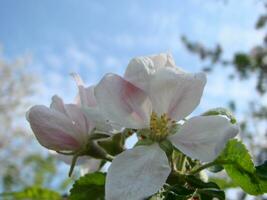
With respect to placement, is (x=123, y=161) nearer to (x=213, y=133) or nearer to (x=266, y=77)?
(x=213, y=133)

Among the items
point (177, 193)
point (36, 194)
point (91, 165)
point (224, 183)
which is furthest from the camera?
point (36, 194)

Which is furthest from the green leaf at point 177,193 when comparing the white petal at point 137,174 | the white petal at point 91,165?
the white petal at point 91,165

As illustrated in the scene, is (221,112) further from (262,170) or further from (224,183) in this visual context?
(224,183)

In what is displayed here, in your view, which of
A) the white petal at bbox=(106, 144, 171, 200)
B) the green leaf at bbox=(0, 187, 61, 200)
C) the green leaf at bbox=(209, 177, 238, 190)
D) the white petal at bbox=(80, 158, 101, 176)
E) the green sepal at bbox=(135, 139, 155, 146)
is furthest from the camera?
the green leaf at bbox=(0, 187, 61, 200)

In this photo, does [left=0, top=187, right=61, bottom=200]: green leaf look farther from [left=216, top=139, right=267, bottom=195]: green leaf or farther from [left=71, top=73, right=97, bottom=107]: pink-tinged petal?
[left=216, top=139, right=267, bottom=195]: green leaf

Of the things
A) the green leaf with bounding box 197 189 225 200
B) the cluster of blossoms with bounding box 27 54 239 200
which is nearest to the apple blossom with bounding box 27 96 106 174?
the cluster of blossoms with bounding box 27 54 239 200

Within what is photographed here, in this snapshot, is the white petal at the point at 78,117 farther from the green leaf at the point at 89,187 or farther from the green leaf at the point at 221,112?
the green leaf at the point at 221,112

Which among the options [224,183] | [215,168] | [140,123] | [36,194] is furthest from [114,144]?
[36,194]

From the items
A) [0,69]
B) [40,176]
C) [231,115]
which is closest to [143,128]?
[231,115]
